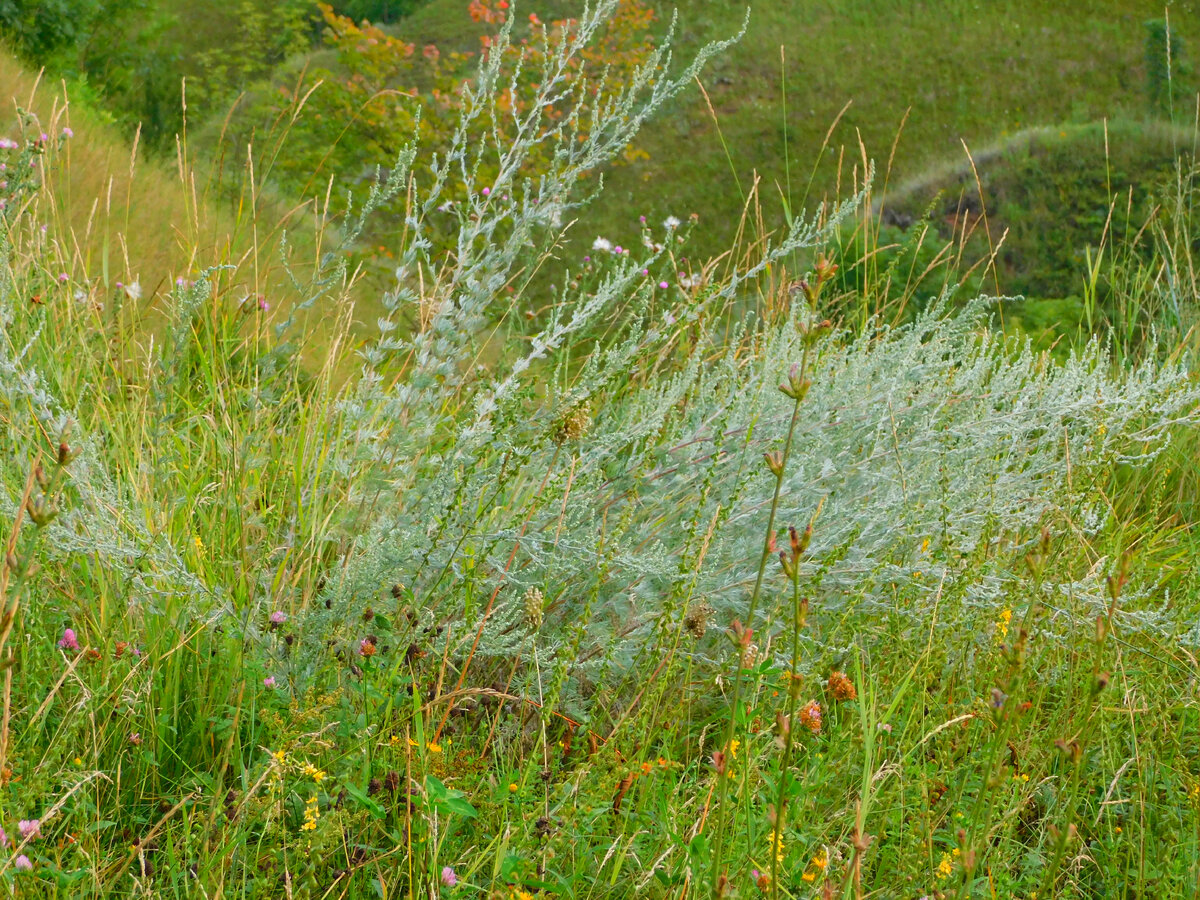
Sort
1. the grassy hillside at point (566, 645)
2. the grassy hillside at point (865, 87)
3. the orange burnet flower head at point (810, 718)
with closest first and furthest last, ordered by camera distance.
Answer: the grassy hillside at point (566, 645) → the orange burnet flower head at point (810, 718) → the grassy hillside at point (865, 87)

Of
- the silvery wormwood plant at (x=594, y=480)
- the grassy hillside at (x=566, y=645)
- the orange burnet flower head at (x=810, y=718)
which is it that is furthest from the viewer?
the silvery wormwood plant at (x=594, y=480)

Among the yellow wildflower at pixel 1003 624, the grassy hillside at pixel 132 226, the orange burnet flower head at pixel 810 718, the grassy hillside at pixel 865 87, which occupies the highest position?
the grassy hillside at pixel 132 226

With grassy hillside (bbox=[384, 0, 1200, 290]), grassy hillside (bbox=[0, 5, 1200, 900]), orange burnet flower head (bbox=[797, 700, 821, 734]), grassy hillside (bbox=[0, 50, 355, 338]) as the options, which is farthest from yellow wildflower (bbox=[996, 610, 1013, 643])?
grassy hillside (bbox=[384, 0, 1200, 290])

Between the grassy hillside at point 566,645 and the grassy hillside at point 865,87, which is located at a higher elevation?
the grassy hillside at point 566,645

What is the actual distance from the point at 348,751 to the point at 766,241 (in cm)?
201

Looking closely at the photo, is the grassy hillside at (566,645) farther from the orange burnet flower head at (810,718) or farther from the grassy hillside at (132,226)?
the grassy hillside at (132,226)

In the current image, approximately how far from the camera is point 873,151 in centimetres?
2781

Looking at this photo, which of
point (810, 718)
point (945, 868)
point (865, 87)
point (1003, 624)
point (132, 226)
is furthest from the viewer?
point (865, 87)

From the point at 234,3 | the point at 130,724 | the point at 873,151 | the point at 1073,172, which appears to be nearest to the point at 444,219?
the point at 1073,172

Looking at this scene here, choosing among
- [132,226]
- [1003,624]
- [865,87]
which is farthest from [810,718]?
[865,87]

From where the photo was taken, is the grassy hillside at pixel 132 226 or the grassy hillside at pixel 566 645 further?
the grassy hillside at pixel 132 226

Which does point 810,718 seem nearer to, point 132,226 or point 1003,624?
point 1003,624

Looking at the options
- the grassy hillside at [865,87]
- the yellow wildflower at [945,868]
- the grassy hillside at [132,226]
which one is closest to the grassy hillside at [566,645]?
the yellow wildflower at [945,868]

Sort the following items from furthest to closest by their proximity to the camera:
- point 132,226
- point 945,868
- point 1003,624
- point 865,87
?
point 865,87, point 132,226, point 1003,624, point 945,868
